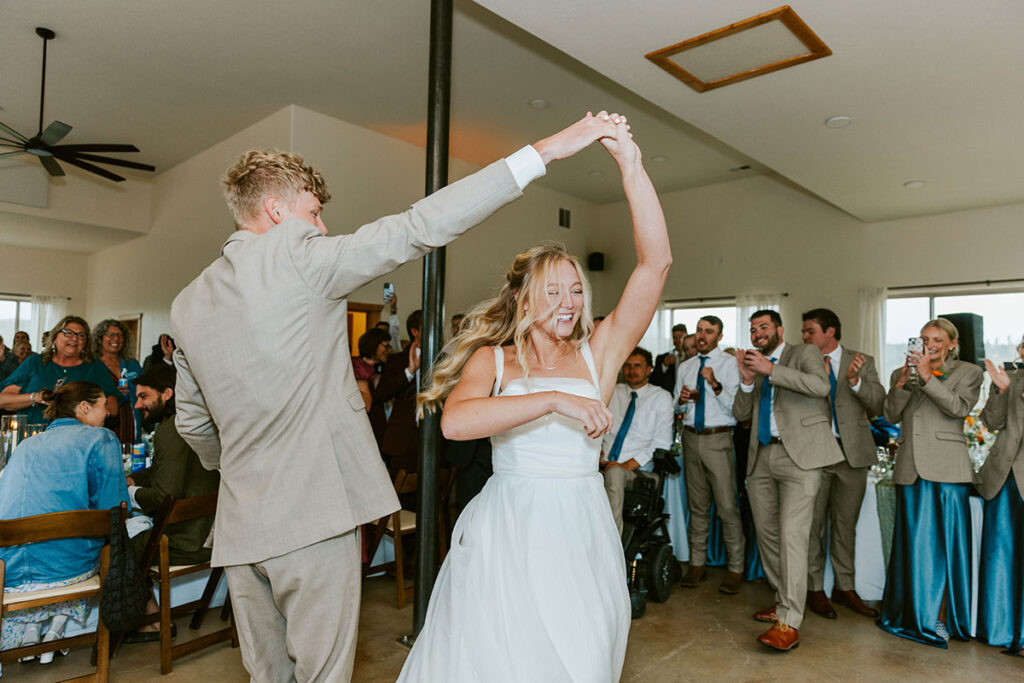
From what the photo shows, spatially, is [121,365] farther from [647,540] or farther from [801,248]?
[801,248]

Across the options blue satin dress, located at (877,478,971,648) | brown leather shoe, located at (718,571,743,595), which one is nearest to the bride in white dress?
blue satin dress, located at (877,478,971,648)

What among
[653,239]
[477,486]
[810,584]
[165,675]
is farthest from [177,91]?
[810,584]

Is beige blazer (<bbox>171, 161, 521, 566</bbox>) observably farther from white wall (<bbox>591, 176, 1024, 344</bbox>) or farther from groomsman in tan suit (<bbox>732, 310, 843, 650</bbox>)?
white wall (<bbox>591, 176, 1024, 344</bbox>)

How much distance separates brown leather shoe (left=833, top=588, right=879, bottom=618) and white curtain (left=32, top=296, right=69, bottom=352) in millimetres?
13192

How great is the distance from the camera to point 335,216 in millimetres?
6777


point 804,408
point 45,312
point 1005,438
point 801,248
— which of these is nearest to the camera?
point 1005,438

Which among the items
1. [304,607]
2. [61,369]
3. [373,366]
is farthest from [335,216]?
[304,607]

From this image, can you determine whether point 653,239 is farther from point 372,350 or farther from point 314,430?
point 372,350

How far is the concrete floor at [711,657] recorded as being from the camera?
3219 millimetres

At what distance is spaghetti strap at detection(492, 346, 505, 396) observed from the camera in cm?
181

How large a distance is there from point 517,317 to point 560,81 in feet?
15.5

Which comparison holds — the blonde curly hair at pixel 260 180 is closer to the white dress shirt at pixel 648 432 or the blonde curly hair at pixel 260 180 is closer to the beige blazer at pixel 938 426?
the white dress shirt at pixel 648 432

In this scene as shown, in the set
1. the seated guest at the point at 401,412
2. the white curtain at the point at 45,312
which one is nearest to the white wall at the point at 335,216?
the white curtain at the point at 45,312

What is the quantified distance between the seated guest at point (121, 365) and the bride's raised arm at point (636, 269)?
14.8 feet
